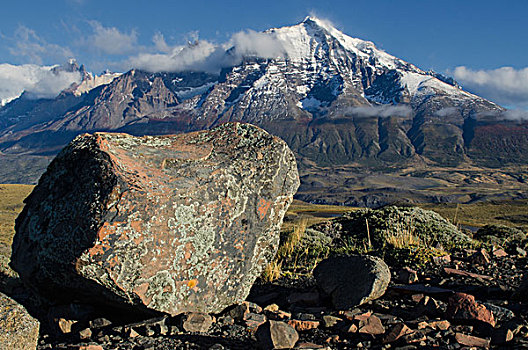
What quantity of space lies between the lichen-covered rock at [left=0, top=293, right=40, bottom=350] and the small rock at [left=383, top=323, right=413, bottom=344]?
4336mm

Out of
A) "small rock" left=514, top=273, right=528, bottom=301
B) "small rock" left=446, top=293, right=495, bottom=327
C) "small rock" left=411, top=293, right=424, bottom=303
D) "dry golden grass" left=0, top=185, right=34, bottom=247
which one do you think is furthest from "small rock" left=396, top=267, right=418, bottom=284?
"dry golden grass" left=0, top=185, right=34, bottom=247

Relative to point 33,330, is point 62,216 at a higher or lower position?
higher

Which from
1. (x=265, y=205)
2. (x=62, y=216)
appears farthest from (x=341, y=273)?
(x=62, y=216)

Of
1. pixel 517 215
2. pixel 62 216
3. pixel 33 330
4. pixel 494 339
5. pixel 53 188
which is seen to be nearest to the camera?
pixel 494 339

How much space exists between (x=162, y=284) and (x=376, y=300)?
3222mm

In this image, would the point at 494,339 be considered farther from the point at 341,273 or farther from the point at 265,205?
the point at 265,205

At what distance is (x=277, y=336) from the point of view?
4.67 m

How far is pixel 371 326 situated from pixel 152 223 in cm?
323

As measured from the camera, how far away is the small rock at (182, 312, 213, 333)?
555 centimetres

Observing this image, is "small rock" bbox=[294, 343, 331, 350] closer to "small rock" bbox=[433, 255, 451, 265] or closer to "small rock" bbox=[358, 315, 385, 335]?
"small rock" bbox=[358, 315, 385, 335]

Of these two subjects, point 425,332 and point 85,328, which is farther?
point 85,328

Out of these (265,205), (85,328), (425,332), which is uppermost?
(265,205)

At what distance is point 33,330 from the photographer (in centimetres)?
518

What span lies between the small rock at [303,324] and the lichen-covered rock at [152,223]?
1.61 metres
